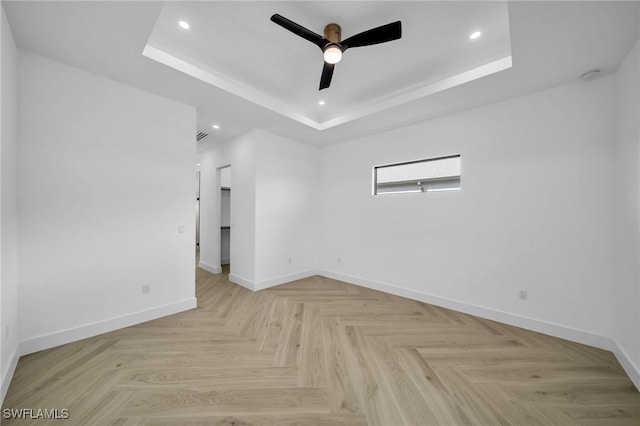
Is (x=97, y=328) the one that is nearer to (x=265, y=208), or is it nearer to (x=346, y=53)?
(x=265, y=208)

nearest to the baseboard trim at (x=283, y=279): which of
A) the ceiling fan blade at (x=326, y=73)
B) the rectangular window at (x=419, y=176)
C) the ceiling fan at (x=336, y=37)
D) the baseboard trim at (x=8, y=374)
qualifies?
the rectangular window at (x=419, y=176)

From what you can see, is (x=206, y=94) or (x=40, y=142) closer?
(x=40, y=142)

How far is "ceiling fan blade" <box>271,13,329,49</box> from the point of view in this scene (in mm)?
1803

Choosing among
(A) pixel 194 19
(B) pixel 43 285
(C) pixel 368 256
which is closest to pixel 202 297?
(B) pixel 43 285

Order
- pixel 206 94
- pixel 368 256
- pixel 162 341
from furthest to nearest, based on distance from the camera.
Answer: pixel 368 256 → pixel 206 94 → pixel 162 341

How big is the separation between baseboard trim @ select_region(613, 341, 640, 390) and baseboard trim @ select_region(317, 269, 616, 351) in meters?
0.10

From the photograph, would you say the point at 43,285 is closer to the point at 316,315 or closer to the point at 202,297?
the point at 202,297

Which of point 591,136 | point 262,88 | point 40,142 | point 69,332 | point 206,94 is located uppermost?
point 262,88

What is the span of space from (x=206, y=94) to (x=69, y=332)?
2892 mm

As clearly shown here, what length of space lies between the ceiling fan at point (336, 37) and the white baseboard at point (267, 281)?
11.1 ft

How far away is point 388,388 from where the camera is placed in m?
1.78

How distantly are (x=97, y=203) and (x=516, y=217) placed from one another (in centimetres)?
474

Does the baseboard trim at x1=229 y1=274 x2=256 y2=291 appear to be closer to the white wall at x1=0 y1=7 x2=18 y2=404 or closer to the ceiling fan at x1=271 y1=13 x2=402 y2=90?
the white wall at x1=0 y1=7 x2=18 y2=404

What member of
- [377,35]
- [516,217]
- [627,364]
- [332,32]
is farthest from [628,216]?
[332,32]
